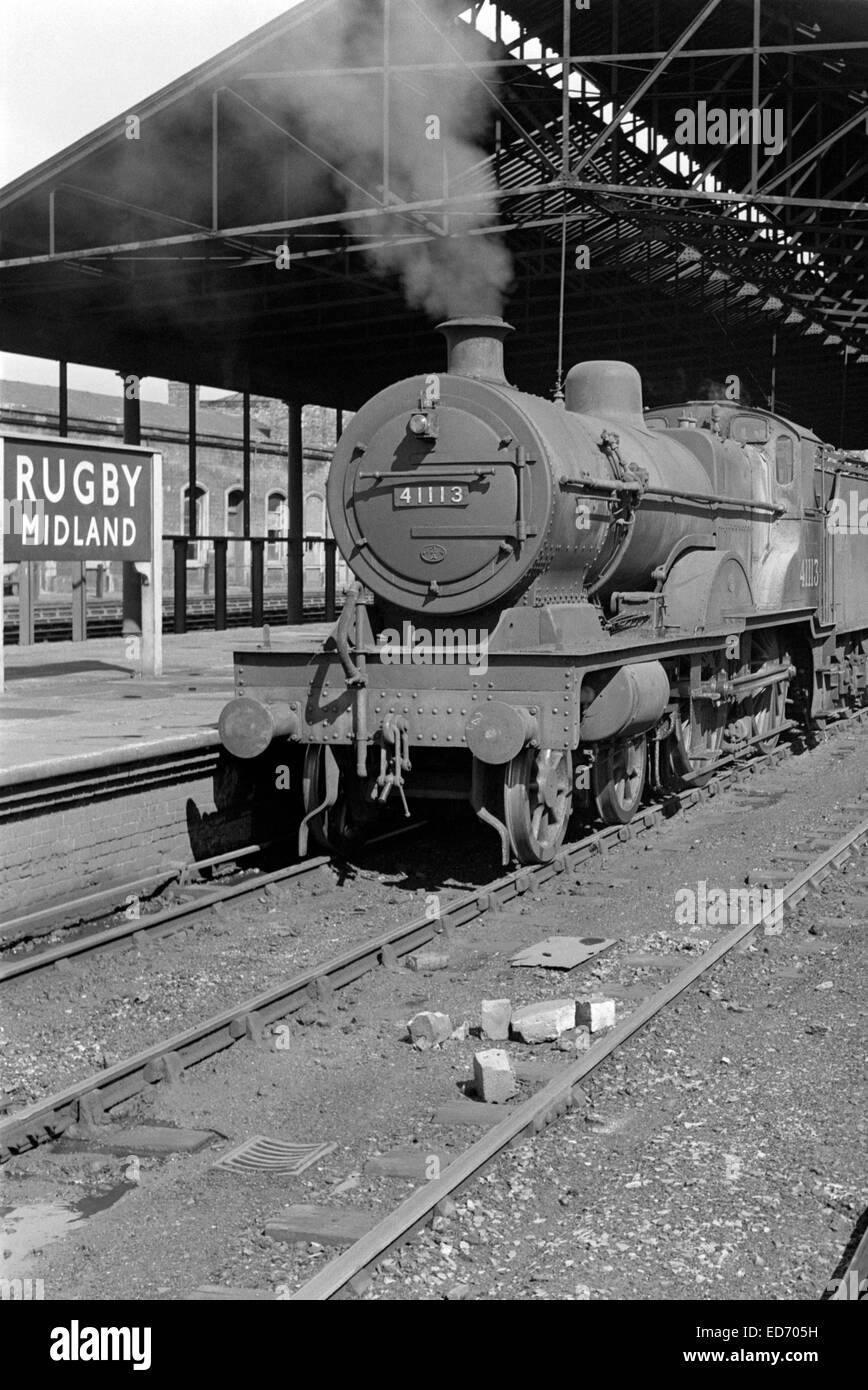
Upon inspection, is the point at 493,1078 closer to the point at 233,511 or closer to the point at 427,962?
the point at 427,962

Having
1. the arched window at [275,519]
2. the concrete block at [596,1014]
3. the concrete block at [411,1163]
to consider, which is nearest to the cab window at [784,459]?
the concrete block at [596,1014]

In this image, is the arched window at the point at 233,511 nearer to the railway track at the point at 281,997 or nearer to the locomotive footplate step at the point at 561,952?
the railway track at the point at 281,997

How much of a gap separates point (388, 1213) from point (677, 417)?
959 centimetres

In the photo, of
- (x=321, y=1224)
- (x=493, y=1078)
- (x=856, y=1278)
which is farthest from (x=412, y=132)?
(x=856, y=1278)

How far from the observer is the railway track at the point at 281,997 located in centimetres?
516

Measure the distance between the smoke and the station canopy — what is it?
33 mm

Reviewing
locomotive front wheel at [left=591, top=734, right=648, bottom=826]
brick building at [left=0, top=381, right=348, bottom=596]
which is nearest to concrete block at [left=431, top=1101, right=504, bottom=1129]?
locomotive front wheel at [left=591, top=734, right=648, bottom=826]

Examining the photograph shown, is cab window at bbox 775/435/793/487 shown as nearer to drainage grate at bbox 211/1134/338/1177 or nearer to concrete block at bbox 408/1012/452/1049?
concrete block at bbox 408/1012/452/1049

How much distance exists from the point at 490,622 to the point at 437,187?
27.5 feet

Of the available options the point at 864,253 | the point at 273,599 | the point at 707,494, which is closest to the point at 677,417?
the point at 707,494

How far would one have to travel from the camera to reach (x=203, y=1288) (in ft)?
12.8

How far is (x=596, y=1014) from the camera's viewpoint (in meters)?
6.11

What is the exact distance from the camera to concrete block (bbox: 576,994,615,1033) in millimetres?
6102

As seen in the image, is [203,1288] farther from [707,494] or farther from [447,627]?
[707,494]
